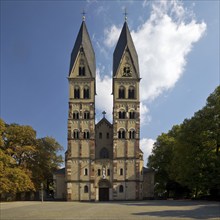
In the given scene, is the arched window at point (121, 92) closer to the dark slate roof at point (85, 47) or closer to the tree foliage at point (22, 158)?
the dark slate roof at point (85, 47)

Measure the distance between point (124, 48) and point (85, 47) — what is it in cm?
699

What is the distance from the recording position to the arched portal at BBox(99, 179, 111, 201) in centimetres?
5744

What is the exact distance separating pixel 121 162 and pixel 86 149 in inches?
243

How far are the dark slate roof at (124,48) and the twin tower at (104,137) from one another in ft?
0.70

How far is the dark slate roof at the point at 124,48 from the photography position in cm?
6162

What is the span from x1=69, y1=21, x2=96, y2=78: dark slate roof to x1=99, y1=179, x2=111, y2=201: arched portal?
18.3 meters

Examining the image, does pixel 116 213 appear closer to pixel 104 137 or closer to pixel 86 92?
pixel 104 137

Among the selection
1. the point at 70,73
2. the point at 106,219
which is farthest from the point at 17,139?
the point at 106,219

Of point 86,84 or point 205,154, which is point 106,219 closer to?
point 205,154

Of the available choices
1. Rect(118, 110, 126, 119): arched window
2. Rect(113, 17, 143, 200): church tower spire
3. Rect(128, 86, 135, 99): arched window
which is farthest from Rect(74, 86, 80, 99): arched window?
Rect(128, 86, 135, 99): arched window

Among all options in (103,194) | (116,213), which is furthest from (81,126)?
(116,213)

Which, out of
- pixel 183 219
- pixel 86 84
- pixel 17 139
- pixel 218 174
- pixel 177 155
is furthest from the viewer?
pixel 86 84

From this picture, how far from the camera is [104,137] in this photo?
6078cm

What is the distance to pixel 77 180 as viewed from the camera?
5716cm
